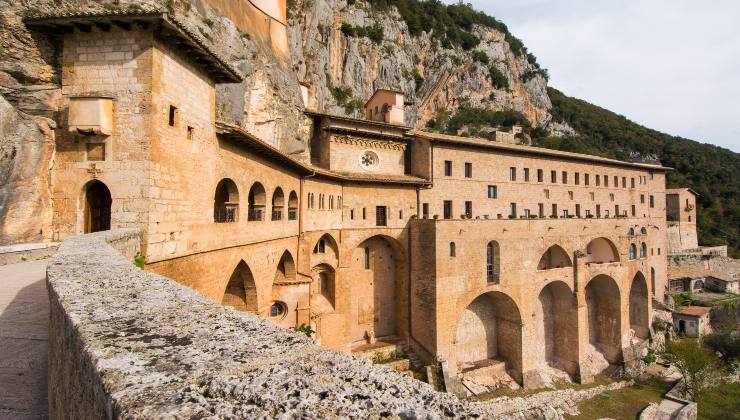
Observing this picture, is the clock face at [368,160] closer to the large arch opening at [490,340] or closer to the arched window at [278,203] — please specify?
the arched window at [278,203]

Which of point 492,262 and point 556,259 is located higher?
Result: point 492,262

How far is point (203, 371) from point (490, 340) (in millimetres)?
26282

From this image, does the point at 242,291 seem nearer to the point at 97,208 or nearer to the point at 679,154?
the point at 97,208

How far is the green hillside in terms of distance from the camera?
64.2 m

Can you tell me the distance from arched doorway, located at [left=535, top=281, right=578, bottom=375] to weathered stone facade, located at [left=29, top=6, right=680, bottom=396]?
0.10m

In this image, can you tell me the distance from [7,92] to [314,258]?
45.7 ft

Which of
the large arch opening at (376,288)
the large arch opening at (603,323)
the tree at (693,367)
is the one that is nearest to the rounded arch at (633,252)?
the large arch opening at (603,323)

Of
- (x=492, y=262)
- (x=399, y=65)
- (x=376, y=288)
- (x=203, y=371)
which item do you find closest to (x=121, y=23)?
(x=203, y=371)

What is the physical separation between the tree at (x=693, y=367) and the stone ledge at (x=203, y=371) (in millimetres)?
35036

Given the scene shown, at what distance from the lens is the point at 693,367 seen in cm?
2569

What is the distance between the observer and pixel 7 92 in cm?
809

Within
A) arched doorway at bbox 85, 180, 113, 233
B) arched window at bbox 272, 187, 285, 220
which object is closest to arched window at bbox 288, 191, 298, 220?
arched window at bbox 272, 187, 285, 220

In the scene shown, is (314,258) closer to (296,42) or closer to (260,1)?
(260,1)

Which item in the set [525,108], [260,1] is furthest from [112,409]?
[525,108]
